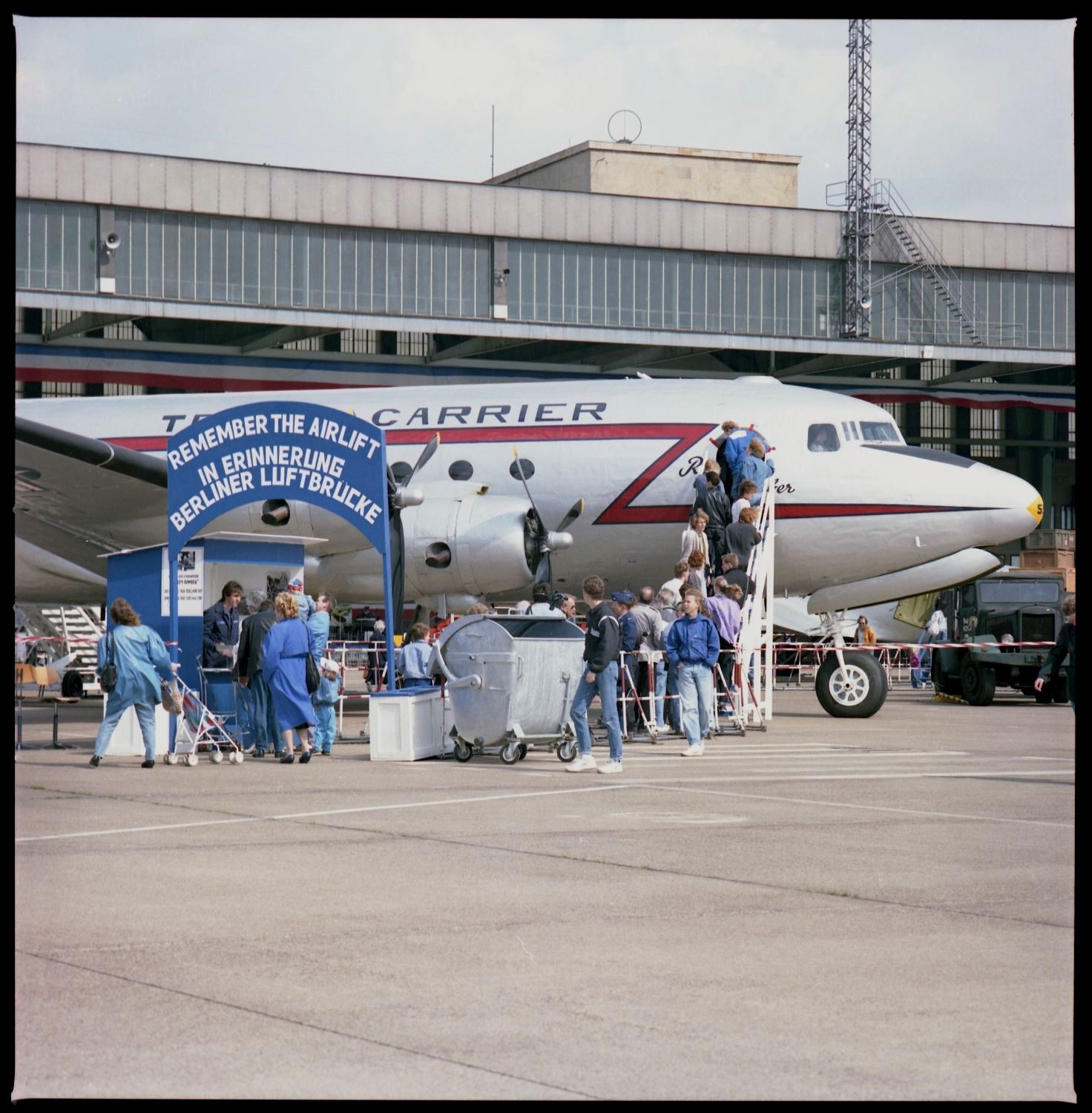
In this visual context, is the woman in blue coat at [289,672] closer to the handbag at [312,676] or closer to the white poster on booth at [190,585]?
the handbag at [312,676]

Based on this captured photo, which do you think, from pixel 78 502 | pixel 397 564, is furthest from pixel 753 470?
pixel 78 502

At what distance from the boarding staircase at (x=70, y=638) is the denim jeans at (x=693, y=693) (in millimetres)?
13655

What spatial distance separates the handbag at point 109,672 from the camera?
1457 cm

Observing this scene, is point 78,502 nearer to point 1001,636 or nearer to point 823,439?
point 823,439

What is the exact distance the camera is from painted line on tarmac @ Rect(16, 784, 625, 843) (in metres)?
9.87

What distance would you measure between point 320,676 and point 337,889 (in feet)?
27.2

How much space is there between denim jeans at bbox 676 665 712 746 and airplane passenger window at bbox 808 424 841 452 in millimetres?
7205

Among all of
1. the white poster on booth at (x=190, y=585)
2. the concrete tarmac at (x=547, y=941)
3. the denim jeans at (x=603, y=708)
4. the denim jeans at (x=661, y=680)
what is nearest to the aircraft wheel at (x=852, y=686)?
the denim jeans at (x=661, y=680)

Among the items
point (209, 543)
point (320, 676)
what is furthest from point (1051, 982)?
point (209, 543)

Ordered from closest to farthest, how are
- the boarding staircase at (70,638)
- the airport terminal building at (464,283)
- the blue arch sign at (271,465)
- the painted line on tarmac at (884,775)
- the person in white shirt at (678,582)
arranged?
the painted line on tarmac at (884,775) < the blue arch sign at (271,465) < the person in white shirt at (678,582) < the boarding staircase at (70,638) < the airport terminal building at (464,283)

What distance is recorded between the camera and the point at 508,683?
15.1 m

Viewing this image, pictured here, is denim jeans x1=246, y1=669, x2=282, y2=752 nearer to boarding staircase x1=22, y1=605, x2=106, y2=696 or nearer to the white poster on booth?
the white poster on booth
